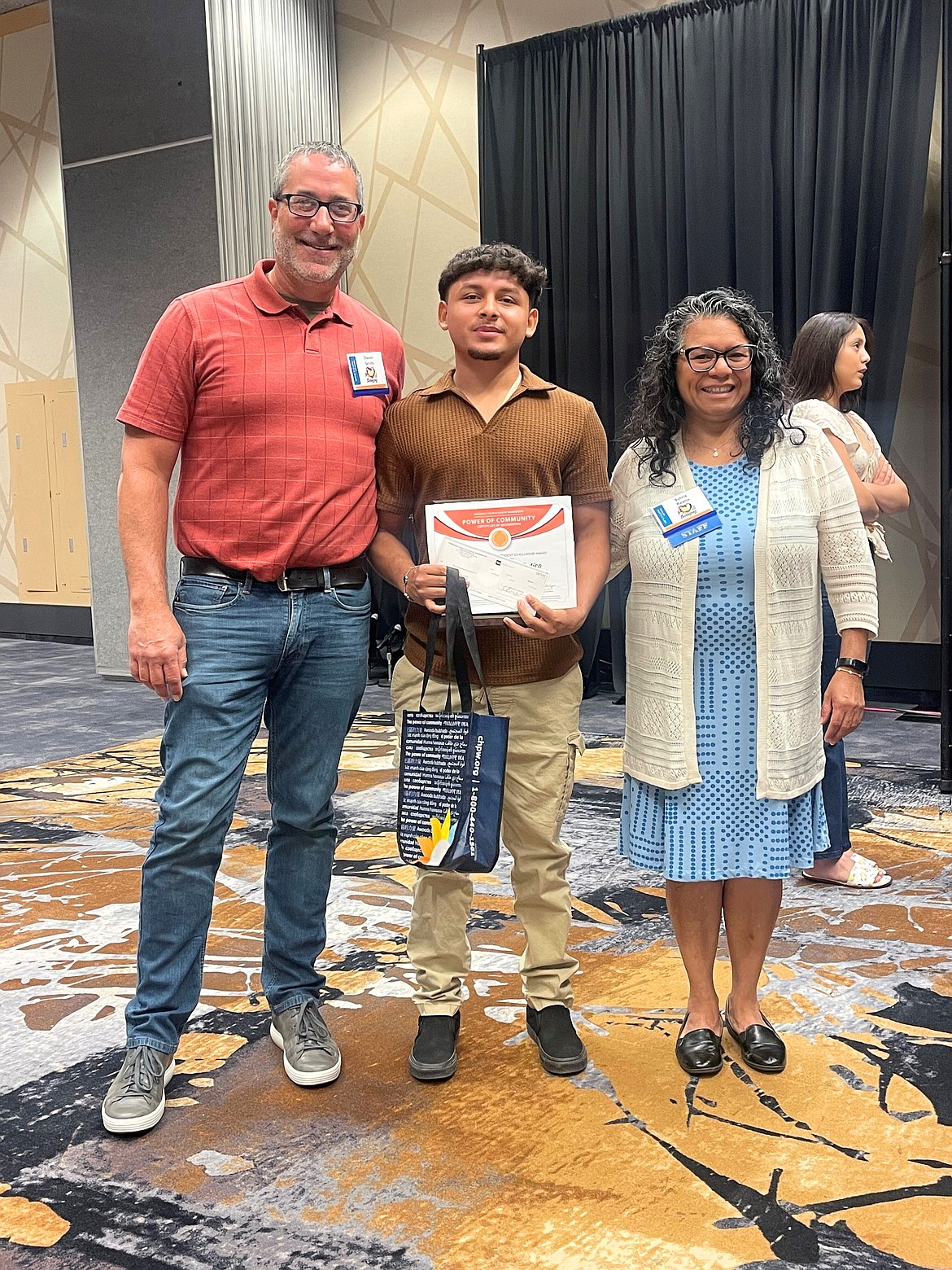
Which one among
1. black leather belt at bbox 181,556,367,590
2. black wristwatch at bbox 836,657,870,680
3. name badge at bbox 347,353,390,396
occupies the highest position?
name badge at bbox 347,353,390,396

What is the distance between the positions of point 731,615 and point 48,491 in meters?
9.16

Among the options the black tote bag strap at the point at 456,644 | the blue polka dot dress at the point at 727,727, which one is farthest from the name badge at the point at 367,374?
the blue polka dot dress at the point at 727,727

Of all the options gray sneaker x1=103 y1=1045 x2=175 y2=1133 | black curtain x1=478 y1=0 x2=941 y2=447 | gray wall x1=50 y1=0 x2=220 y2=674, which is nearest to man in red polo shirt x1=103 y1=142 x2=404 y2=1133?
gray sneaker x1=103 y1=1045 x2=175 y2=1133

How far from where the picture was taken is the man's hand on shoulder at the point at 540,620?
6.65 ft

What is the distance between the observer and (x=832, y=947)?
110 inches

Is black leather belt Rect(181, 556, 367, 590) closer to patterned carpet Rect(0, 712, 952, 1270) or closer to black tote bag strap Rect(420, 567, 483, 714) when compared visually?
black tote bag strap Rect(420, 567, 483, 714)

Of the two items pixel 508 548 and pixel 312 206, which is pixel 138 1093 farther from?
pixel 312 206

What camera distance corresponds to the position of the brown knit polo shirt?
2111mm

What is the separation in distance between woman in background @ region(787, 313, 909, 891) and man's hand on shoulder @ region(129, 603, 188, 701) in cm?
173

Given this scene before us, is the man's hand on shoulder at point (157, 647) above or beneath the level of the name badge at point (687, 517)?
beneath

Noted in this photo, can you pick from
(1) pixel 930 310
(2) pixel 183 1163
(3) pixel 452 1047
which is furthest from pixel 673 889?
(1) pixel 930 310

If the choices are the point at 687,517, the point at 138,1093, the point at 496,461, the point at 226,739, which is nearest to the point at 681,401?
the point at 687,517

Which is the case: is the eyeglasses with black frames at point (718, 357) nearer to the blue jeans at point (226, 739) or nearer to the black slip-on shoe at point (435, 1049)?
the blue jeans at point (226, 739)

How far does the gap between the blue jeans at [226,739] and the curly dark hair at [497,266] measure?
60 cm
